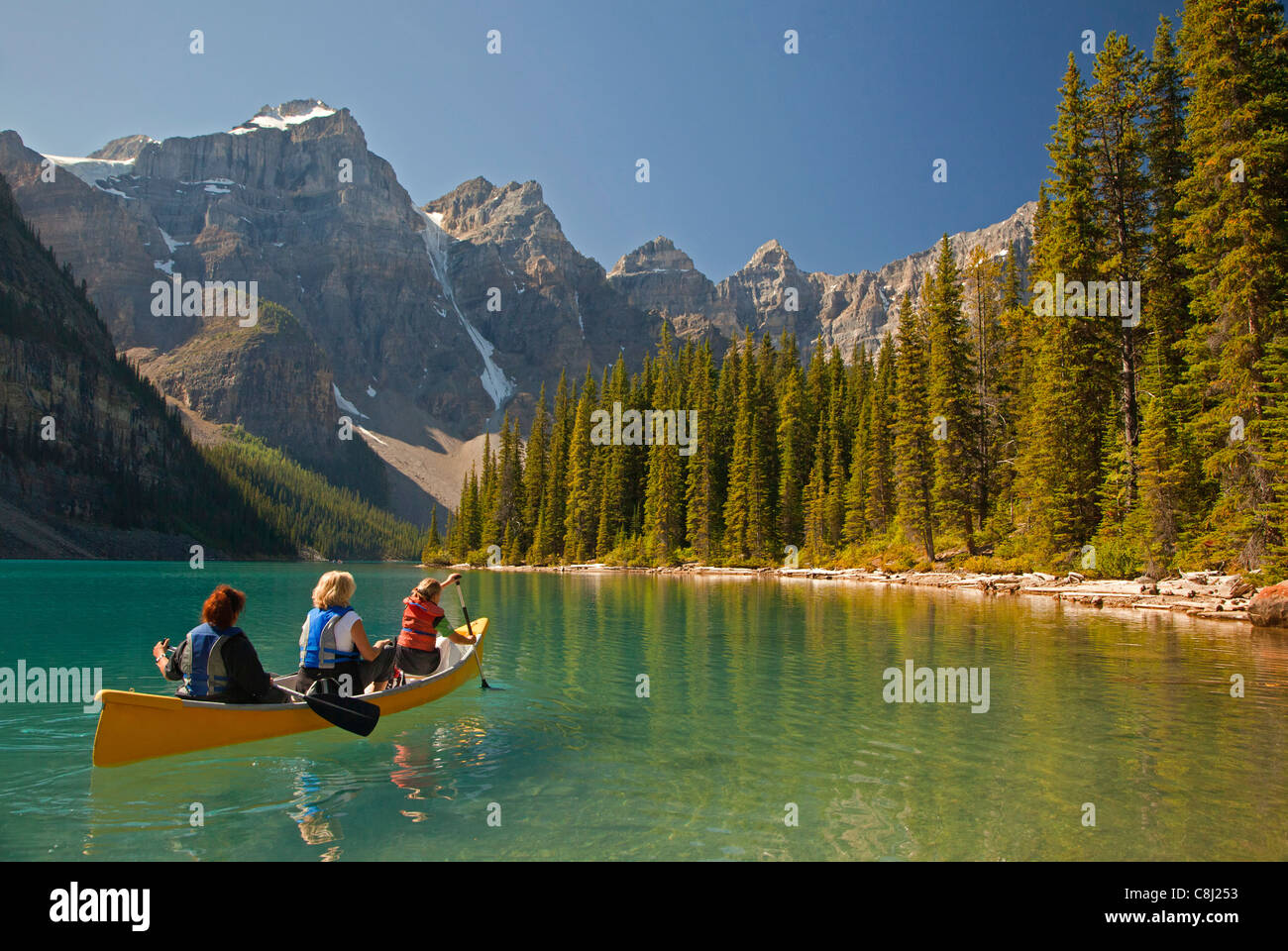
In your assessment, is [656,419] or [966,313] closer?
[966,313]

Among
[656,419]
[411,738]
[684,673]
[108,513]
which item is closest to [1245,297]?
[684,673]

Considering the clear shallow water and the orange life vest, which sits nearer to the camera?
the clear shallow water

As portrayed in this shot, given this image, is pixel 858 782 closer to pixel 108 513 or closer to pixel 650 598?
pixel 650 598

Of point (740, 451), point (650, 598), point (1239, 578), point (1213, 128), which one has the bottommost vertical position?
point (650, 598)

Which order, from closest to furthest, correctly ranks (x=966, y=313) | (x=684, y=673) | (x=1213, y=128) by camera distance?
(x=684, y=673) → (x=1213, y=128) → (x=966, y=313)

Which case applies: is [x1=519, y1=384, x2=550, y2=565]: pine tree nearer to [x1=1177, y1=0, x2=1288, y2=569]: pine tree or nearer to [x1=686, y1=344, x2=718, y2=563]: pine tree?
[x1=686, y1=344, x2=718, y2=563]: pine tree

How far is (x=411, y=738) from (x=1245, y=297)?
28760 mm

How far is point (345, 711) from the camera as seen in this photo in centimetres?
1061

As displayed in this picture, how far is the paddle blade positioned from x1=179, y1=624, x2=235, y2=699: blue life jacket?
116 cm

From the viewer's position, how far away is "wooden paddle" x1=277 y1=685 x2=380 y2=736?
10.5 meters

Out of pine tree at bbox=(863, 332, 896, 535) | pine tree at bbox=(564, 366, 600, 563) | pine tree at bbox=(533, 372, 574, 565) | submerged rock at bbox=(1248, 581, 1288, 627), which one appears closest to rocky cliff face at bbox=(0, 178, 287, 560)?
pine tree at bbox=(533, 372, 574, 565)

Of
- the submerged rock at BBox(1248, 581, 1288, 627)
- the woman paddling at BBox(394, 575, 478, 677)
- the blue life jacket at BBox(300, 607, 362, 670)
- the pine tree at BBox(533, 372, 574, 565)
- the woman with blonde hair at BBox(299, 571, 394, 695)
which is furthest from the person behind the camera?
the pine tree at BBox(533, 372, 574, 565)

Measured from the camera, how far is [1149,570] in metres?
28.0

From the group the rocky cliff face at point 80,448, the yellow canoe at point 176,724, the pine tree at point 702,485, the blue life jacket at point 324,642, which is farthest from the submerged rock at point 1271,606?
the rocky cliff face at point 80,448
